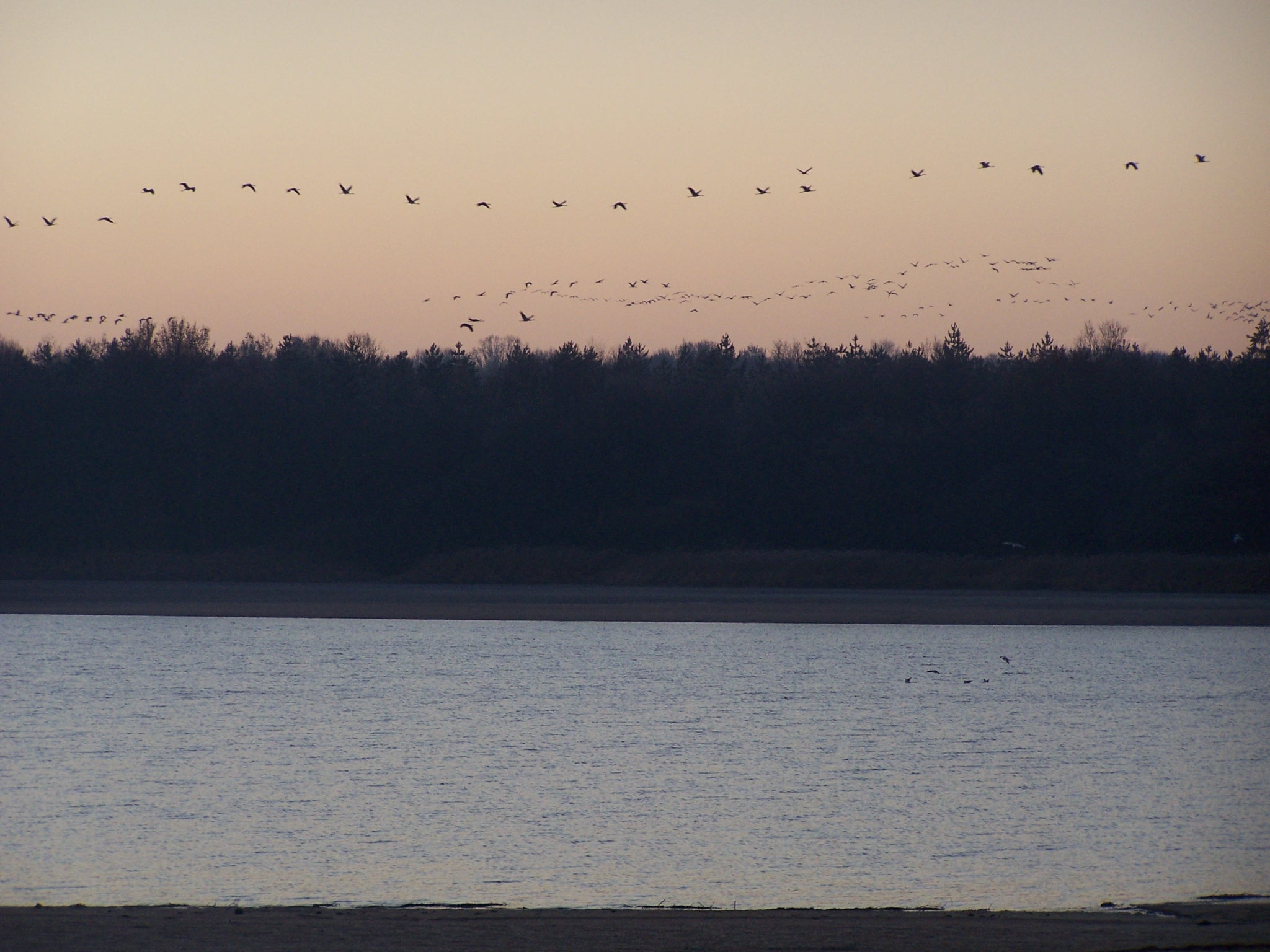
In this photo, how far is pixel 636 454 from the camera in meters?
71.9

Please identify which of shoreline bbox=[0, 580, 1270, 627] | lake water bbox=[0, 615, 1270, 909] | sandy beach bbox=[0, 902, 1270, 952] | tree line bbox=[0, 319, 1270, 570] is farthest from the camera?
tree line bbox=[0, 319, 1270, 570]

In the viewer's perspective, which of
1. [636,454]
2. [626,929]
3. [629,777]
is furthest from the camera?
[636,454]

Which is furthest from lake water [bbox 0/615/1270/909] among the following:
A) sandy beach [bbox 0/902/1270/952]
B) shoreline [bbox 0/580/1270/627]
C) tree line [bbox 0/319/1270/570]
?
tree line [bbox 0/319/1270/570]

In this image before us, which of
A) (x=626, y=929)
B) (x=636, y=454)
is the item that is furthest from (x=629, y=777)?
(x=636, y=454)

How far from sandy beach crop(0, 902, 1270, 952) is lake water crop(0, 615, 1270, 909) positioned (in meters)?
0.96

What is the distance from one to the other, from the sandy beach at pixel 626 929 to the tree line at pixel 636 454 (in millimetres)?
49662

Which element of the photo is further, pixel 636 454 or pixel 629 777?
pixel 636 454

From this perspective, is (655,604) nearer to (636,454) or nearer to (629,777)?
(636,454)

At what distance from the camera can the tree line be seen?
63719 millimetres

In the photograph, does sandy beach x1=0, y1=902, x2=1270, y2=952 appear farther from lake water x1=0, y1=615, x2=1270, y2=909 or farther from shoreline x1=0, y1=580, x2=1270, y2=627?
shoreline x1=0, y1=580, x2=1270, y2=627

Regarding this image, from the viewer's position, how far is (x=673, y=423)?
7362 centimetres

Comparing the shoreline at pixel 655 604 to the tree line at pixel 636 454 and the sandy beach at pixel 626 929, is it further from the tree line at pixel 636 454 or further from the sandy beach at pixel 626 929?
the sandy beach at pixel 626 929

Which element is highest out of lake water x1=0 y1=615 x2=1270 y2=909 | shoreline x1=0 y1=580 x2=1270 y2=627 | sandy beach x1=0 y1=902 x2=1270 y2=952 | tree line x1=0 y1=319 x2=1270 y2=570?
tree line x1=0 y1=319 x2=1270 y2=570

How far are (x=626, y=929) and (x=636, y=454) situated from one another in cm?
5993
